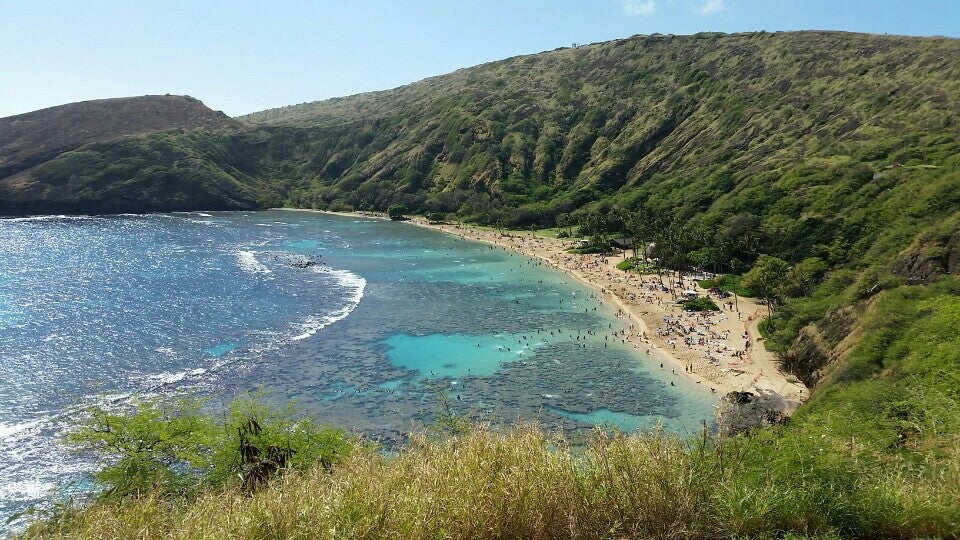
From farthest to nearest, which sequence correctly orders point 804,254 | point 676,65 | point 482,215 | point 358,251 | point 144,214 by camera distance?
1. point 676,65
2. point 144,214
3. point 482,215
4. point 358,251
5. point 804,254

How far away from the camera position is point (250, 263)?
99.4 metres

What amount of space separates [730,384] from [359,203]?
6426 inches

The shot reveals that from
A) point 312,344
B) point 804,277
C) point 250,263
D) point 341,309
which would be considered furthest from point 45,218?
point 804,277

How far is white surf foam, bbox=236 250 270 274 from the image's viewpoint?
9350 centimetres

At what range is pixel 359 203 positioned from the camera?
19438cm

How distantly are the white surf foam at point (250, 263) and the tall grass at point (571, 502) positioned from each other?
289ft

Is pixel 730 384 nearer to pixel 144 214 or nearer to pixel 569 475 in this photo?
pixel 569 475

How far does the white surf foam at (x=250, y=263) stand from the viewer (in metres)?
93.5

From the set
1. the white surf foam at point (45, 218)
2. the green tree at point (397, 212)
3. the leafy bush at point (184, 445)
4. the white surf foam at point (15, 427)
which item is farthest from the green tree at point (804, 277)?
the white surf foam at point (45, 218)

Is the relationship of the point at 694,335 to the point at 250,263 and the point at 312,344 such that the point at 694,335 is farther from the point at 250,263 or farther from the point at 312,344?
the point at 250,263

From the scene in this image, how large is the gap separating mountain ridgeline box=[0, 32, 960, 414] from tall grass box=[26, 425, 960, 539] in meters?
29.1

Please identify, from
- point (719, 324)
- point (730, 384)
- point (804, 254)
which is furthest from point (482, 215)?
point (730, 384)

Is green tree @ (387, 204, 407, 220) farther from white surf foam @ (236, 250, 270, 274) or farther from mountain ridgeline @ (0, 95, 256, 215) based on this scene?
white surf foam @ (236, 250, 270, 274)

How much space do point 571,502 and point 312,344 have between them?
172 feet
